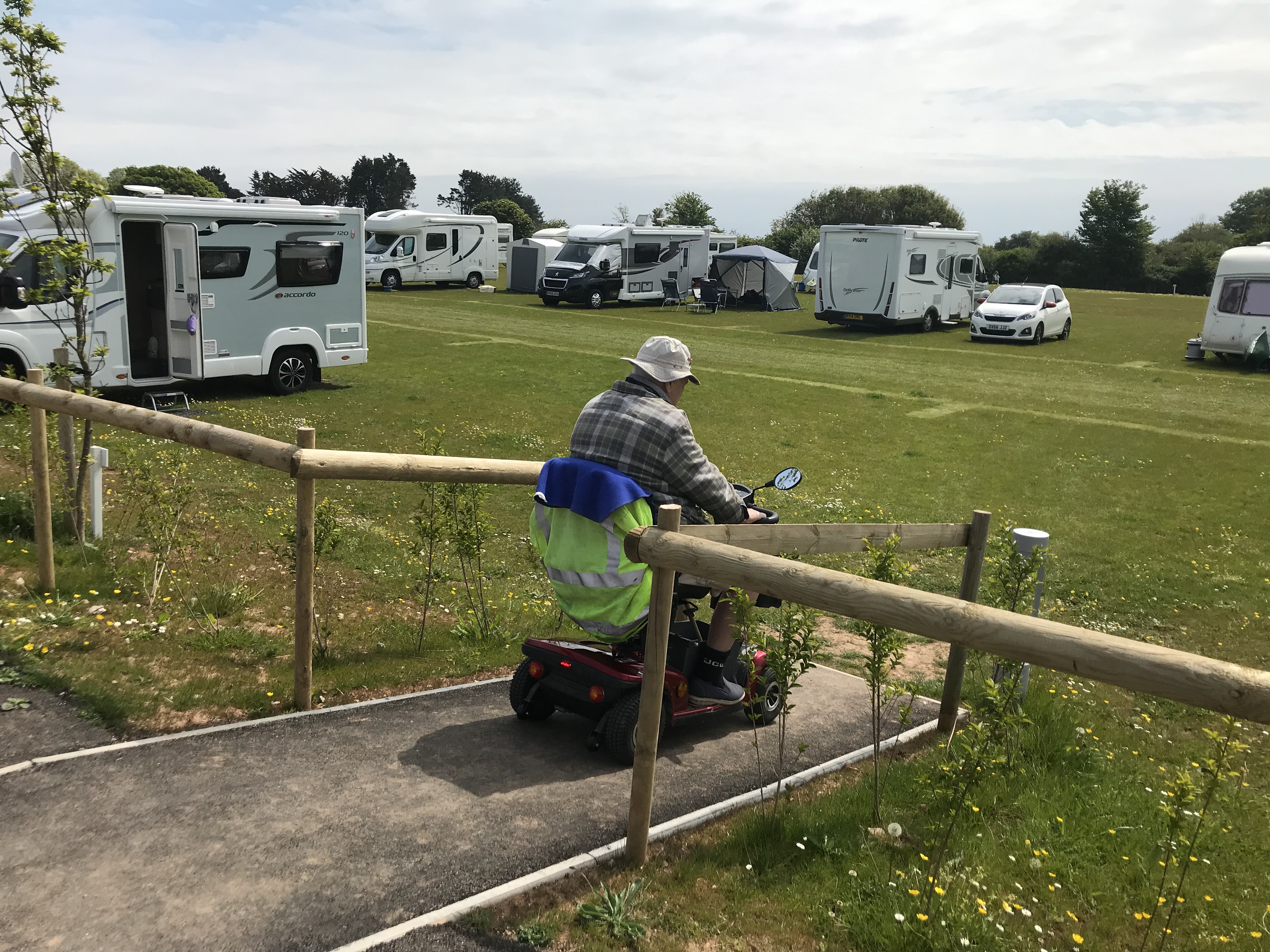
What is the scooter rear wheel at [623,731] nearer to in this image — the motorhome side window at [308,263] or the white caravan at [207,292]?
the white caravan at [207,292]

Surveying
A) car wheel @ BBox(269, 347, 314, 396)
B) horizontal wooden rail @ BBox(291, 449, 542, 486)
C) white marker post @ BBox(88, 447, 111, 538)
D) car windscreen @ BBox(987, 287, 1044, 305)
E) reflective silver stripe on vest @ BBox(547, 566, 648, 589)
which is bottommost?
car wheel @ BBox(269, 347, 314, 396)

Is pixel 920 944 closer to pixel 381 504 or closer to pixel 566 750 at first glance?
pixel 566 750

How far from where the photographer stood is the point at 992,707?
3.37m

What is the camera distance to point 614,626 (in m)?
4.28

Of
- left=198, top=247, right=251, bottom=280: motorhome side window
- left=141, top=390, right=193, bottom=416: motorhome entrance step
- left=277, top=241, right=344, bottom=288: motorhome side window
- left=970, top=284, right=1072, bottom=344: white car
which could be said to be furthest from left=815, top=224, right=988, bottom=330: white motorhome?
left=141, top=390, right=193, bottom=416: motorhome entrance step

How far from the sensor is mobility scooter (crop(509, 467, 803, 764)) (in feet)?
14.0

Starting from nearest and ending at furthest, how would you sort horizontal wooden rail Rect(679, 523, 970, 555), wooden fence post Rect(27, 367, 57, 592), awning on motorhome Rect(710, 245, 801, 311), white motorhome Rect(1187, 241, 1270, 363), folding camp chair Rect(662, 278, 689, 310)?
1. horizontal wooden rail Rect(679, 523, 970, 555)
2. wooden fence post Rect(27, 367, 57, 592)
3. white motorhome Rect(1187, 241, 1270, 363)
4. folding camp chair Rect(662, 278, 689, 310)
5. awning on motorhome Rect(710, 245, 801, 311)

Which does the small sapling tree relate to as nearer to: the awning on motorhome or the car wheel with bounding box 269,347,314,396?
the car wheel with bounding box 269,347,314,396

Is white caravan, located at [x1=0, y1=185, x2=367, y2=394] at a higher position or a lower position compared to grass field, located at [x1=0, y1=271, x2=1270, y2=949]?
higher

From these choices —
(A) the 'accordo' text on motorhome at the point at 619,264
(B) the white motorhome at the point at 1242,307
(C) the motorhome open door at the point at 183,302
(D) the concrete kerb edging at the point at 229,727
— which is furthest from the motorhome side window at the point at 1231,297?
(D) the concrete kerb edging at the point at 229,727

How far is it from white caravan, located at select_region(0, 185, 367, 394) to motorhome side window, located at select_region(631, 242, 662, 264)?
722 inches

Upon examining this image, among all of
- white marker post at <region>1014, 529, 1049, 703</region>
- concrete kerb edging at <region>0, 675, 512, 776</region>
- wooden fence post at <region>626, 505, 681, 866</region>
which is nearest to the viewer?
wooden fence post at <region>626, 505, 681, 866</region>

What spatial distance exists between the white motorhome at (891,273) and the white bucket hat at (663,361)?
24.3 metres

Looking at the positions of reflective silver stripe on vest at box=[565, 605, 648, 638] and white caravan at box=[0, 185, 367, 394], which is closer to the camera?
reflective silver stripe on vest at box=[565, 605, 648, 638]
